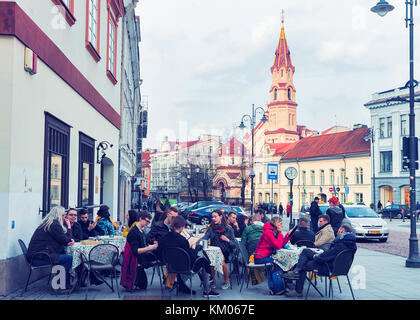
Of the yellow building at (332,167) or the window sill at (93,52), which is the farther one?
the yellow building at (332,167)

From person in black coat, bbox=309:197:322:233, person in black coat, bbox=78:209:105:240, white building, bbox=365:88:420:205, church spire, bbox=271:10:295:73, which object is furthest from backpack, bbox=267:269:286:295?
church spire, bbox=271:10:295:73

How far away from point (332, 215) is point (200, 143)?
91258mm

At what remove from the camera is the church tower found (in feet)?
329

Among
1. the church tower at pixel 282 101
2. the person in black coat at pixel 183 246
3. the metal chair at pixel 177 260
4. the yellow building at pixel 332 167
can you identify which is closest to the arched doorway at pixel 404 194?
the yellow building at pixel 332 167

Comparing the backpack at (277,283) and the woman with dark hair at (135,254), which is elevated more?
the woman with dark hair at (135,254)

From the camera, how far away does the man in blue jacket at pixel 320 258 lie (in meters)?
8.97

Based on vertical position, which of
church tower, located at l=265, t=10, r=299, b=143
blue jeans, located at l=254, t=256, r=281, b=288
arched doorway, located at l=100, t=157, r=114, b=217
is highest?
church tower, located at l=265, t=10, r=299, b=143

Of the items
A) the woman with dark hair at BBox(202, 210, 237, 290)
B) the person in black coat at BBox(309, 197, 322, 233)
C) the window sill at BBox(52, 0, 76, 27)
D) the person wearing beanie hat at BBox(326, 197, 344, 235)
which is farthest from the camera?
the person in black coat at BBox(309, 197, 322, 233)

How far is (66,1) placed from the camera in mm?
12086

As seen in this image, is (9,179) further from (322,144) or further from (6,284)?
(322,144)

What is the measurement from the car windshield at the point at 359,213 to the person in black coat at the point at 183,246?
613 inches

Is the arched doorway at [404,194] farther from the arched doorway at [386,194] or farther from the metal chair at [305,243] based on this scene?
Answer: the metal chair at [305,243]

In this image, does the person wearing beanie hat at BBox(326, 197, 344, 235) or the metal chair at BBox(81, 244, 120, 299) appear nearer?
the metal chair at BBox(81, 244, 120, 299)

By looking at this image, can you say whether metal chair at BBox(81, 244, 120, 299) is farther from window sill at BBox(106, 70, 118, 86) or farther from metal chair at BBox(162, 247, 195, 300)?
window sill at BBox(106, 70, 118, 86)
